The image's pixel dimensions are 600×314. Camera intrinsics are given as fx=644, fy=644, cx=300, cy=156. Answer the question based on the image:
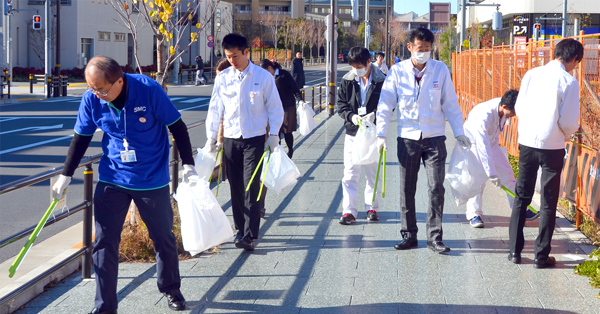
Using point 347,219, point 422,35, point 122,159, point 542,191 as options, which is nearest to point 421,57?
point 422,35

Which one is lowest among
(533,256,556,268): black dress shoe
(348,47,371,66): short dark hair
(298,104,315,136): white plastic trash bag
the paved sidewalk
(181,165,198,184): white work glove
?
the paved sidewalk

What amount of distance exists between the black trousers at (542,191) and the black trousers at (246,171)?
218 cm

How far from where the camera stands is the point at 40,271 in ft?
15.1

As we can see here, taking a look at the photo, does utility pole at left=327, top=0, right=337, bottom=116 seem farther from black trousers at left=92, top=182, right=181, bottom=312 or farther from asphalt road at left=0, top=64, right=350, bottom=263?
black trousers at left=92, top=182, right=181, bottom=312

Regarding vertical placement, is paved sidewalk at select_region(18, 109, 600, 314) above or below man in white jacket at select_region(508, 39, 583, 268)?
below

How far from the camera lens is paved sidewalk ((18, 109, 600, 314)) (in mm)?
4324

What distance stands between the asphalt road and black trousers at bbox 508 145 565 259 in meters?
4.58

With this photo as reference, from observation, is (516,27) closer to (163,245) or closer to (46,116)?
(46,116)

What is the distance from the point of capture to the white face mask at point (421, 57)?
5.41 meters

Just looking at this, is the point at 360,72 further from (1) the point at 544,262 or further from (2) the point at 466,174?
(1) the point at 544,262

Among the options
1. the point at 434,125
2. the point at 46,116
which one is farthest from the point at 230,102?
the point at 46,116

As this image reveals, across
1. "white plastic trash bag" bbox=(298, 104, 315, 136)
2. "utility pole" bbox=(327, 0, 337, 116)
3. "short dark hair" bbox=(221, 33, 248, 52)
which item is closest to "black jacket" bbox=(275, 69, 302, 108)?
"white plastic trash bag" bbox=(298, 104, 315, 136)

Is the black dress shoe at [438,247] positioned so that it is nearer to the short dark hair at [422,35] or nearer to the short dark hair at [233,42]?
the short dark hair at [422,35]

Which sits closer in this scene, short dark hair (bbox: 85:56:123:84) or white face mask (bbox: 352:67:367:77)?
short dark hair (bbox: 85:56:123:84)
